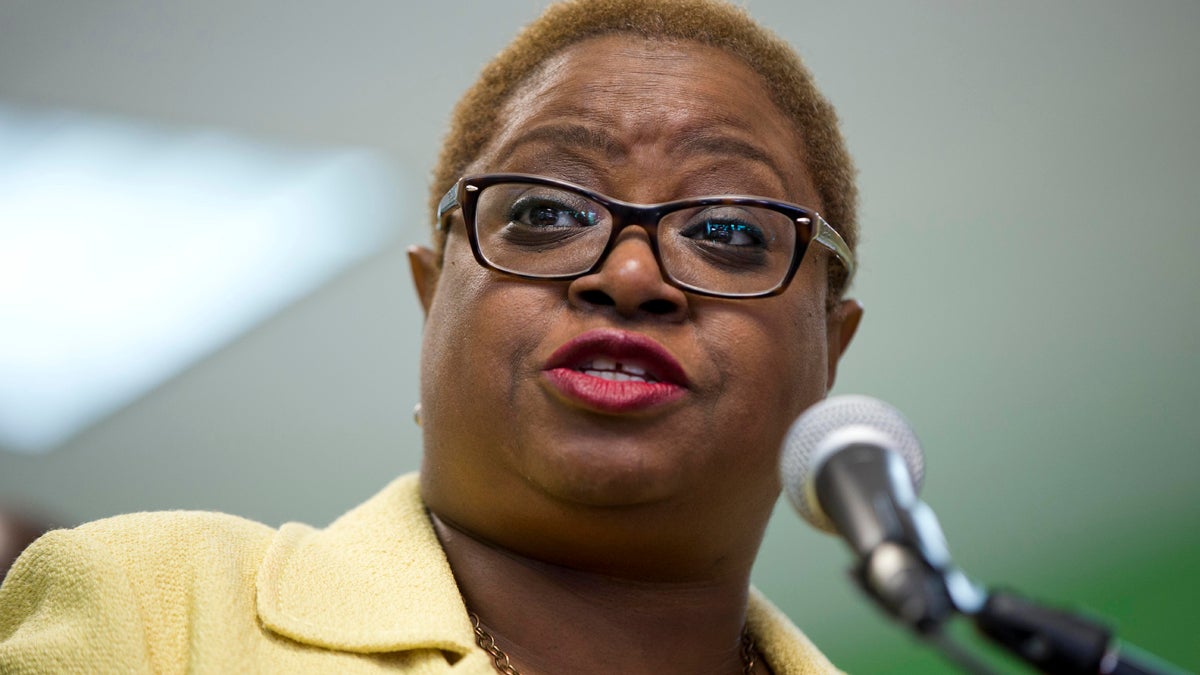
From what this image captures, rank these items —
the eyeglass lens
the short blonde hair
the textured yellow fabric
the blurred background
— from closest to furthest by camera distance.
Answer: the textured yellow fabric, the eyeglass lens, the short blonde hair, the blurred background

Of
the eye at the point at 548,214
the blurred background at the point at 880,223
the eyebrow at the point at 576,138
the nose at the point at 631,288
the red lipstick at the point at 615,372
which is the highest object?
the eyebrow at the point at 576,138

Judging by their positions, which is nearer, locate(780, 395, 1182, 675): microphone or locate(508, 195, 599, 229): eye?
locate(780, 395, 1182, 675): microphone

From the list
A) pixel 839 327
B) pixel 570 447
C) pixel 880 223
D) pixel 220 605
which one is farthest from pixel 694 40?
pixel 880 223

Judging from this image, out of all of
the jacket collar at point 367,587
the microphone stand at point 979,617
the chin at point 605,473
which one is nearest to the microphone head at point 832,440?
the microphone stand at point 979,617

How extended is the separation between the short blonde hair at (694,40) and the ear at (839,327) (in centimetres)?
3

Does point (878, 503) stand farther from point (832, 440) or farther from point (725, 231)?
point (725, 231)

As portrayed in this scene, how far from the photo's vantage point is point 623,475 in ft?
3.74

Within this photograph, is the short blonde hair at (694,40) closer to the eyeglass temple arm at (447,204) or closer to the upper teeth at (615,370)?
the eyeglass temple arm at (447,204)

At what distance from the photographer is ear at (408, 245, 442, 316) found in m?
1.56

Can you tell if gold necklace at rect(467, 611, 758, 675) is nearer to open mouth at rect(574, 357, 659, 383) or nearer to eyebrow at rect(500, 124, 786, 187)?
open mouth at rect(574, 357, 659, 383)

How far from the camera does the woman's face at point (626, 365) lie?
1.16m

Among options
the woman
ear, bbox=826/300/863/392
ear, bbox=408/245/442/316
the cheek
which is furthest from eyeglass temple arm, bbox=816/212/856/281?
ear, bbox=408/245/442/316

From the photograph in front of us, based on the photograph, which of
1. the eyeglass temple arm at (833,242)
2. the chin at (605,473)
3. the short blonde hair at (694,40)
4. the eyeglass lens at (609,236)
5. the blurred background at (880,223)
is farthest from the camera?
the blurred background at (880,223)

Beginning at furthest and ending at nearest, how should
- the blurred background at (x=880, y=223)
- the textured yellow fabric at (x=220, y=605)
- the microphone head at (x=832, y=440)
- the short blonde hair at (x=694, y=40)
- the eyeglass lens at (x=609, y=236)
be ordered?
the blurred background at (x=880, y=223)
the short blonde hair at (x=694, y=40)
the eyeglass lens at (x=609, y=236)
the textured yellow fabric at (x=220, y=605)
the microphone head at (x=832, y=440)
